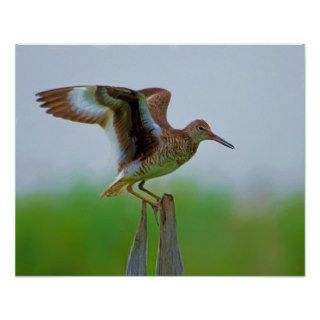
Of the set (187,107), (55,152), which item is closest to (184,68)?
(187,107)

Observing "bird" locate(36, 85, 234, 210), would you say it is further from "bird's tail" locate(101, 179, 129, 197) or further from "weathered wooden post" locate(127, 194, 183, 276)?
"weathered wooden post" locate(127, 194, 183, 276)

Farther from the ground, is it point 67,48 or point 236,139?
point 67,48

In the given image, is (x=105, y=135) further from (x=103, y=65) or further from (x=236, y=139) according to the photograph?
(x=236, y=139)

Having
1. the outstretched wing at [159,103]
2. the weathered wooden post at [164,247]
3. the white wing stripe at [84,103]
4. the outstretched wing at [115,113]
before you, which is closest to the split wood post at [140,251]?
the weathered wooden post at [164,247]

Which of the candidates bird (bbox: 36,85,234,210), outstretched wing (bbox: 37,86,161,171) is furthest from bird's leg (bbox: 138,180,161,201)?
outstretched wing (bbox: 37,86,161,171)

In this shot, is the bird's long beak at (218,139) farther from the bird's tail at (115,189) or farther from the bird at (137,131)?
the bird's tail at (115,189)

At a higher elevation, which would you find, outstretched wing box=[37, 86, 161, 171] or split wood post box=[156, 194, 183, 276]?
outstretched wing box=[37, 86, 161, 171]

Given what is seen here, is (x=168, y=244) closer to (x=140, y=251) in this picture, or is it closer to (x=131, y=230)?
(x=140, y=251)
